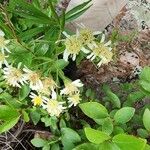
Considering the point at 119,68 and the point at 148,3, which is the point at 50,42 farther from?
the point at 148,3

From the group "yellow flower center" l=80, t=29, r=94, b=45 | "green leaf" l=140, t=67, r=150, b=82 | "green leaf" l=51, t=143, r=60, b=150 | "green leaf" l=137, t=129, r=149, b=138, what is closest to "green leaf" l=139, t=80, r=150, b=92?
"green leaf" l=140, t=67, r=150, b=82

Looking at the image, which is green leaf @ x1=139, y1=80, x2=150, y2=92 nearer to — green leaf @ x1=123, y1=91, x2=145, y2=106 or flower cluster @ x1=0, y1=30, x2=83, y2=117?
green leaf @ x1=123, y1=91, x2=145, y2=106

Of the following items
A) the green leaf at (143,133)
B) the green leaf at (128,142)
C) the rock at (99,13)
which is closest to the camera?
the green leaf at (128,142)

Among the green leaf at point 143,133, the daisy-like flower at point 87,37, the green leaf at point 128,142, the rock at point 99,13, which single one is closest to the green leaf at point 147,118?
the green leaf at point 143,133

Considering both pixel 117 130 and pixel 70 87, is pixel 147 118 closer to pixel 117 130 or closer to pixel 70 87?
pixel 117 130

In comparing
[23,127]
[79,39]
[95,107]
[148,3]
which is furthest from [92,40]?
[148,3]

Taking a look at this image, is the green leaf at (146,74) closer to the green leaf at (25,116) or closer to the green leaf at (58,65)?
the green leaf at (58,65)
